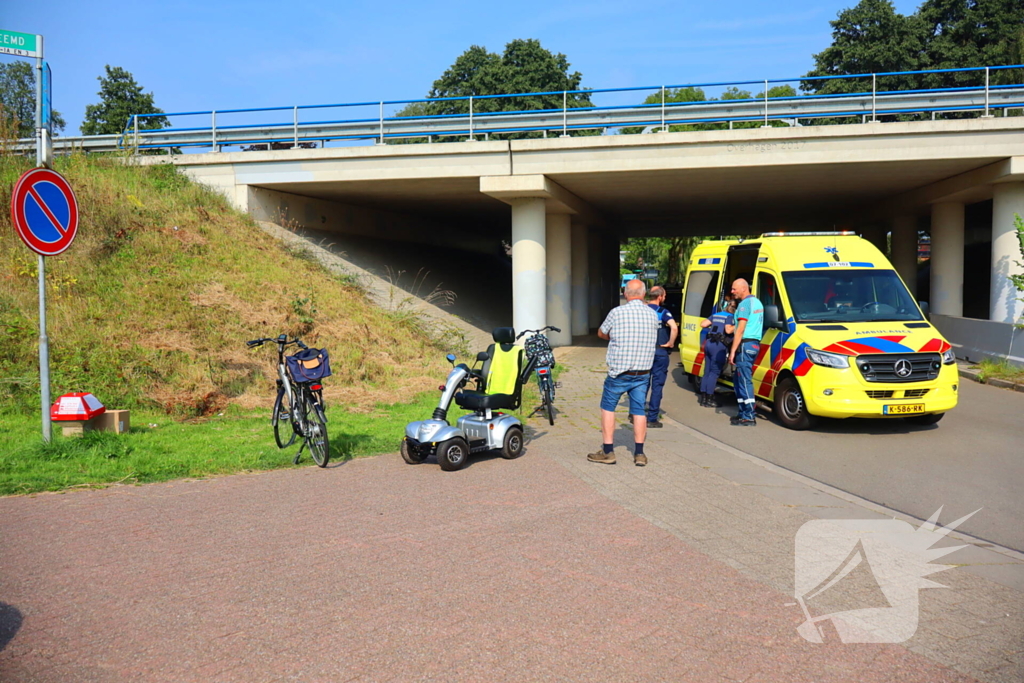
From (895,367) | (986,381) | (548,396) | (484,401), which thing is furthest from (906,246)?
(484,401)

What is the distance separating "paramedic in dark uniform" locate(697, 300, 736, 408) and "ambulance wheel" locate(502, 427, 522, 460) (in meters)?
4.59

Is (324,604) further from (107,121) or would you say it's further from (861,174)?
(107,121)

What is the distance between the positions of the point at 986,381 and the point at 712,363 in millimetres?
5855

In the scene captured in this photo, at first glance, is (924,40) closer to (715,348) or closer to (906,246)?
(906,246)

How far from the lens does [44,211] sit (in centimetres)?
772

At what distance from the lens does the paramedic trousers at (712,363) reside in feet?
39.0

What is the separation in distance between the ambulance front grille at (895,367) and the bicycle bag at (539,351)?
3.78 metres

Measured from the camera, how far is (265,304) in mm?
15031

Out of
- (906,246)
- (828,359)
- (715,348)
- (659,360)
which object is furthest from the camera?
(906,246)

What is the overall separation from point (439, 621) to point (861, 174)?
19901mm

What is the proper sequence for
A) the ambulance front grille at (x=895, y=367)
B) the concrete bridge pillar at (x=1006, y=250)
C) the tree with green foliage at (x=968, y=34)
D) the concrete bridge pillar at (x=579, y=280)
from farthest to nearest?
1. the tree with green foliage at (x=968, y=34)
2. the concrete bridge pillar at (x=579, y=280)
3. the concrete bridge pillar at (x=1006, y=250)
4. the ambulance front grille at (x=895, y=367)

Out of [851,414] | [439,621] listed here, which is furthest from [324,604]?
[851,414]

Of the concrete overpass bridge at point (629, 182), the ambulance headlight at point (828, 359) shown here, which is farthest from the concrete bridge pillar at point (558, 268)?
the ambulance headlight at point (828, 359)

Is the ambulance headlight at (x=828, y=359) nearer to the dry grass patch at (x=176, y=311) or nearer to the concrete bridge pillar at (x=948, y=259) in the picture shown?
the dry grass patch at (x=176, y=311)
